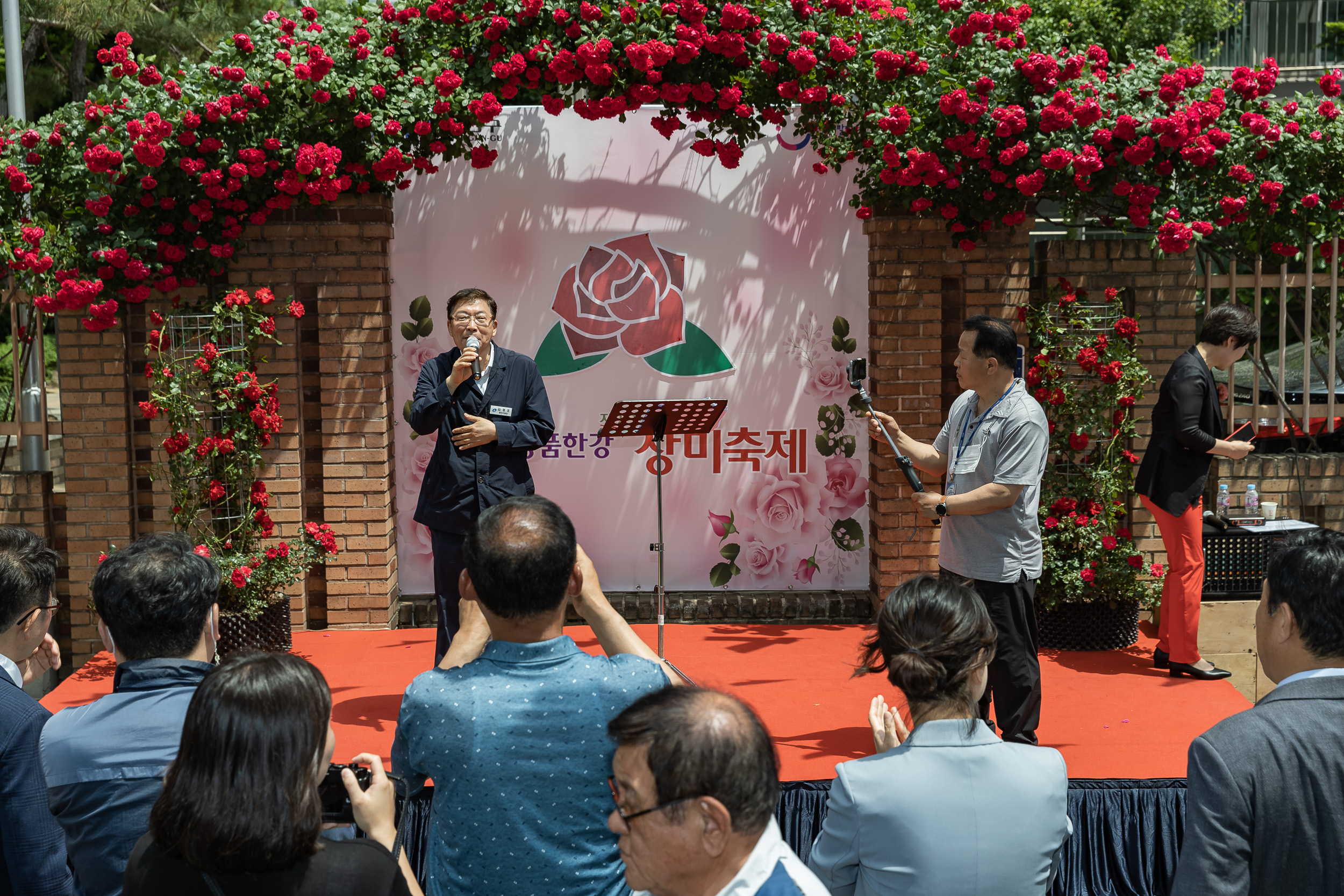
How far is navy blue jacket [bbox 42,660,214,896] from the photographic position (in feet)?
6.93

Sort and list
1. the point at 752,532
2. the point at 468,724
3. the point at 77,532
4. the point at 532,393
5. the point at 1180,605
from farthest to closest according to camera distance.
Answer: the point at 752,532, the point at 77,532, the point at 1180,605, the point at 532,393, the point at 468,724

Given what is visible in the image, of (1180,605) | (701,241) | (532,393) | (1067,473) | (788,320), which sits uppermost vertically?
(701,241)

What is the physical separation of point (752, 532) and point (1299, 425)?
3.03m

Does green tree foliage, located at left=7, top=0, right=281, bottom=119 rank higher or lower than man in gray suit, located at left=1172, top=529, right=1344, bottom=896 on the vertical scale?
higher

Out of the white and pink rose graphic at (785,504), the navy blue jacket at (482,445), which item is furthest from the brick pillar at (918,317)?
the navy blue jacket at (482,445)

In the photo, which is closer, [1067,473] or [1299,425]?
[1067,473]

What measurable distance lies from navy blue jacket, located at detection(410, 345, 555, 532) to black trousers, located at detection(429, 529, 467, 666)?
0.05 m

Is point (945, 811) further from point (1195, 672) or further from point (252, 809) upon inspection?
point (1195, 672)

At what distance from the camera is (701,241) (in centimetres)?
626

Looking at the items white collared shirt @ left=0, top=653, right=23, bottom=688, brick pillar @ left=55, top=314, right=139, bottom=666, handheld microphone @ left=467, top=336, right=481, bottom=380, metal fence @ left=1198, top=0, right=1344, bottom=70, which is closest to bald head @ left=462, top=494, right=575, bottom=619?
white collared shirt @ left=0, top=653, right=23, bottom=688

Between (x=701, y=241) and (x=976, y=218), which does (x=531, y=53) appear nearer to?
(x=701, y=241)

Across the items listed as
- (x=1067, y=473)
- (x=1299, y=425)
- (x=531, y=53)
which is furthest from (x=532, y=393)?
(x=1299, y=425)

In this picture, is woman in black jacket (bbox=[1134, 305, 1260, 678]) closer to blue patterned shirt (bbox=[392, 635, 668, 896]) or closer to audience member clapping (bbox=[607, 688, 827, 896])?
blue patterned shirt (bbox=[392, 635, 668, 896])

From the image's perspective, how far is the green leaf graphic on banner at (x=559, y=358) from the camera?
20.6 ft
